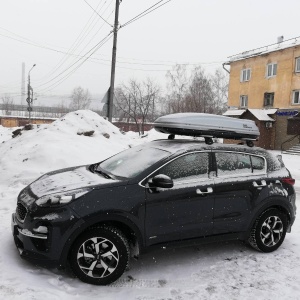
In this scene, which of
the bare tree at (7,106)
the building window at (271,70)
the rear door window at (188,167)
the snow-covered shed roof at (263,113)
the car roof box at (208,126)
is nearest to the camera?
the rear door window at (188,167)

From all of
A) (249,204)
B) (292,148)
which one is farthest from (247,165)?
(292,148)

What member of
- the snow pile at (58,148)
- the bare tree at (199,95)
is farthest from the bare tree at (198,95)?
the snow pile at (58,148)

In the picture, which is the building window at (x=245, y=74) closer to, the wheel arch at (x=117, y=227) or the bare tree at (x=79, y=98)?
the wheel arch at (x=117, y=227)

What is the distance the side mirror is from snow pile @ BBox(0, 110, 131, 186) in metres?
5.09

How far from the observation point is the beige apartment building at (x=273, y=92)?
2672 cm

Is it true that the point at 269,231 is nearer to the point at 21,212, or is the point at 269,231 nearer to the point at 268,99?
the point at 21,212

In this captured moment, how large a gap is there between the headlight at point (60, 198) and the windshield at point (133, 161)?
64 cm

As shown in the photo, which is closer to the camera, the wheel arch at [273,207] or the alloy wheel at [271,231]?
the wheel arch at [273,207]

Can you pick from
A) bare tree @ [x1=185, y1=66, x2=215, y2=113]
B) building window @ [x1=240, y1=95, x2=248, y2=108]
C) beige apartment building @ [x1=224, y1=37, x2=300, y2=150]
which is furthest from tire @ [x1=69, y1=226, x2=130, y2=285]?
bare tree @ [x1=185, y1=66, x2=215, y2=113]

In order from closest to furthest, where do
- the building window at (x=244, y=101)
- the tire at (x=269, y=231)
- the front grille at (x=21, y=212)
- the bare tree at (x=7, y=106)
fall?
1. the front grille at (x=21, y=212)
2. the tire at (x=269, y=231)
3. the building window at (x=244, y=101)
4. the bare tree at (x=7, y=106)

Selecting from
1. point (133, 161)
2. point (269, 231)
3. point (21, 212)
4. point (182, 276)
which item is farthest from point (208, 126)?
point (21, 212)

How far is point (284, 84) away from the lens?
2764 cm

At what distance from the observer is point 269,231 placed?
4754mm

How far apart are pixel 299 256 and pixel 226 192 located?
1.50 meters
